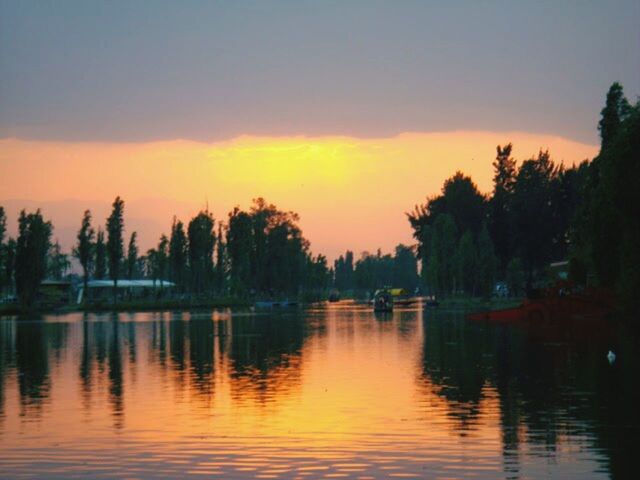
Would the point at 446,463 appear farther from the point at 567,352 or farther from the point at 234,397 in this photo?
the point at 567,352

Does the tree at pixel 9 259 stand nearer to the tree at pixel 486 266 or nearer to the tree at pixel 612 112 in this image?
the tree at pixel 486 266

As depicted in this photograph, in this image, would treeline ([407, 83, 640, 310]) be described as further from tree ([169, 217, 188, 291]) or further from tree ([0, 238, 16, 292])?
tree ([0, 238, 16, 292])

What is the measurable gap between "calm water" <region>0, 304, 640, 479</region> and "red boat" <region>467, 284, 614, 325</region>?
2281cm

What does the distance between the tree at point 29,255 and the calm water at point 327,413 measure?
96.7 meters

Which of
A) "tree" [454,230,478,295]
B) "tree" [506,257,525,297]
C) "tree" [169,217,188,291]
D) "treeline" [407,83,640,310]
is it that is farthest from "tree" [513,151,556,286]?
"tree" [169,217,188,291]

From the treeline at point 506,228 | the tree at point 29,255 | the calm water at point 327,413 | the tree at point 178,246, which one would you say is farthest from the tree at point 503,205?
the calm water at point 327,413

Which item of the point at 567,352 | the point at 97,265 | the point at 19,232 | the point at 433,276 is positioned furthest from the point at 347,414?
the point at 97,265

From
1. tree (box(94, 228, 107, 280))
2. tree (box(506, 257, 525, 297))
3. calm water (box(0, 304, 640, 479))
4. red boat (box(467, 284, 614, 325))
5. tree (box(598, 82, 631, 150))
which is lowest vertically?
calm water (box(0, 304, 640, 479))

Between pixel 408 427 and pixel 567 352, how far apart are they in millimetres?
25757

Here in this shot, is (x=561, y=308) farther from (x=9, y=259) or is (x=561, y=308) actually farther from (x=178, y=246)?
(x=178, y=246)

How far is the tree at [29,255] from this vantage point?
147875mm

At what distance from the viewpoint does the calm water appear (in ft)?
66.0

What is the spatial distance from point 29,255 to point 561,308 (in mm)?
94288

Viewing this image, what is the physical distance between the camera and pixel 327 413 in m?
28.1
